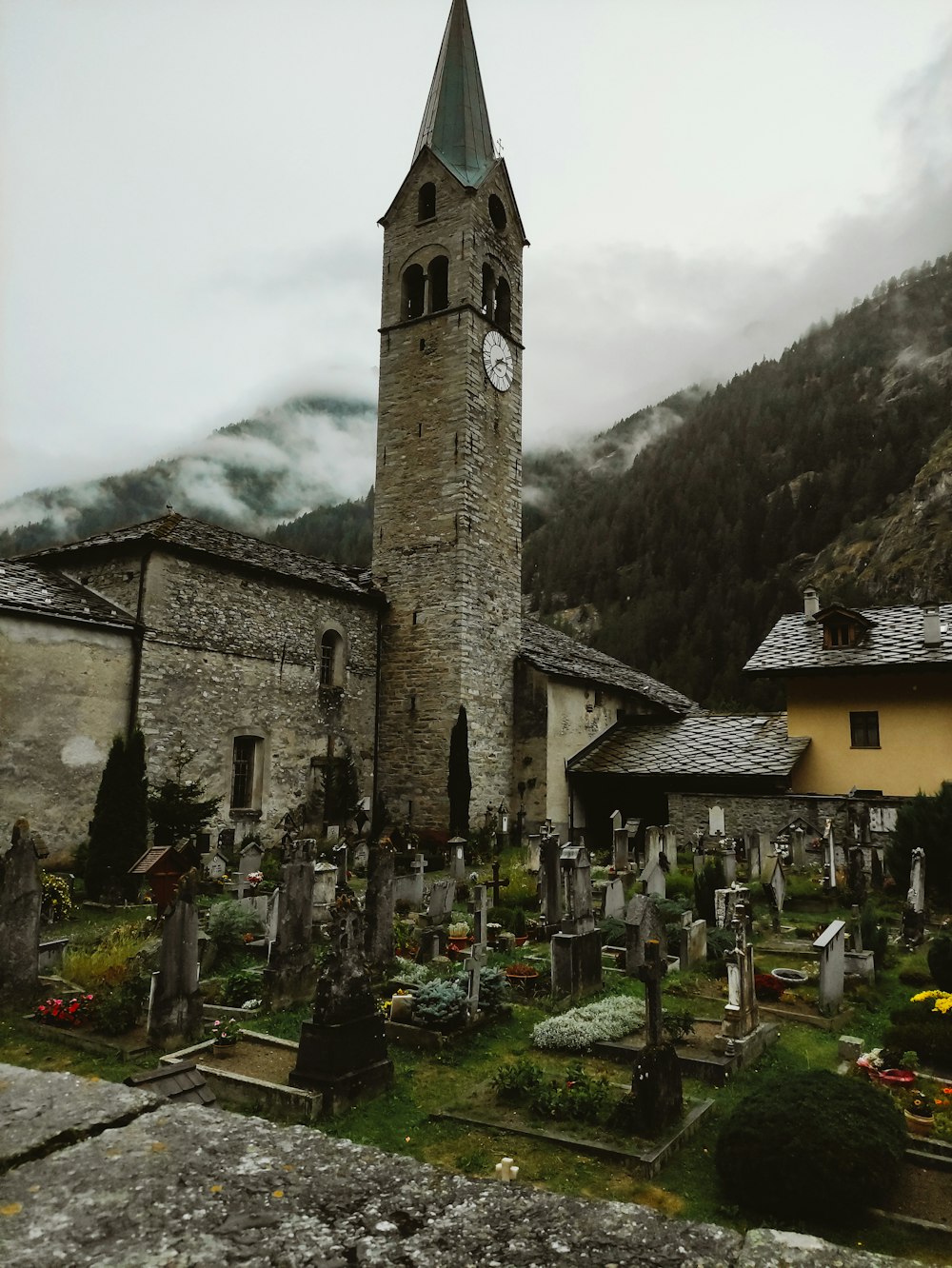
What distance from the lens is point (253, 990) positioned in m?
9.83

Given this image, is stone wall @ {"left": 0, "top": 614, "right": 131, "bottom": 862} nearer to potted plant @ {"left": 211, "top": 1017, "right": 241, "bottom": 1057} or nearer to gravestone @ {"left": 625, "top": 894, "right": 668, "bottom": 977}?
potted plant @ {"left": 211, "top": 1017, "right": 241, "bottom": 1057}

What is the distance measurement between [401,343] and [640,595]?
205 feet

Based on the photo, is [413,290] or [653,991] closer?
[653,991]

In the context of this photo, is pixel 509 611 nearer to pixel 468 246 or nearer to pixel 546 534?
pixel 468 246

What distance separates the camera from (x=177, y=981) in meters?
8.06

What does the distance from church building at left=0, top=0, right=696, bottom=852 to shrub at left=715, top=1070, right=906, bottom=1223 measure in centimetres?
1567

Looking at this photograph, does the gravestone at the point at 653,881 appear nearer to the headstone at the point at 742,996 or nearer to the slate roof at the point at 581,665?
the headstone at the point at 742,996

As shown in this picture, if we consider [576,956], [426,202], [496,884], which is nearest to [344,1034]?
[576,956]

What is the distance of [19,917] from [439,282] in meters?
24.2

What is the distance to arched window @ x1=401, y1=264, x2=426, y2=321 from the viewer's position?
28.3 m

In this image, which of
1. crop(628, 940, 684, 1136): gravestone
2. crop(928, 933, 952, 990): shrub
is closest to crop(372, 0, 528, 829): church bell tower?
crop(928, 933, 952, 990): shrub

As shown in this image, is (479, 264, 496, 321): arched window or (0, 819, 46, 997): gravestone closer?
(0, 819, 46, 997): gravestone

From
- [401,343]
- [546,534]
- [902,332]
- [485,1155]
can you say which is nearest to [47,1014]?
[485,1155]

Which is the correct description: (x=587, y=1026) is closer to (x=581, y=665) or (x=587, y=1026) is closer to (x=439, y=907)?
(x=439, y=907)
